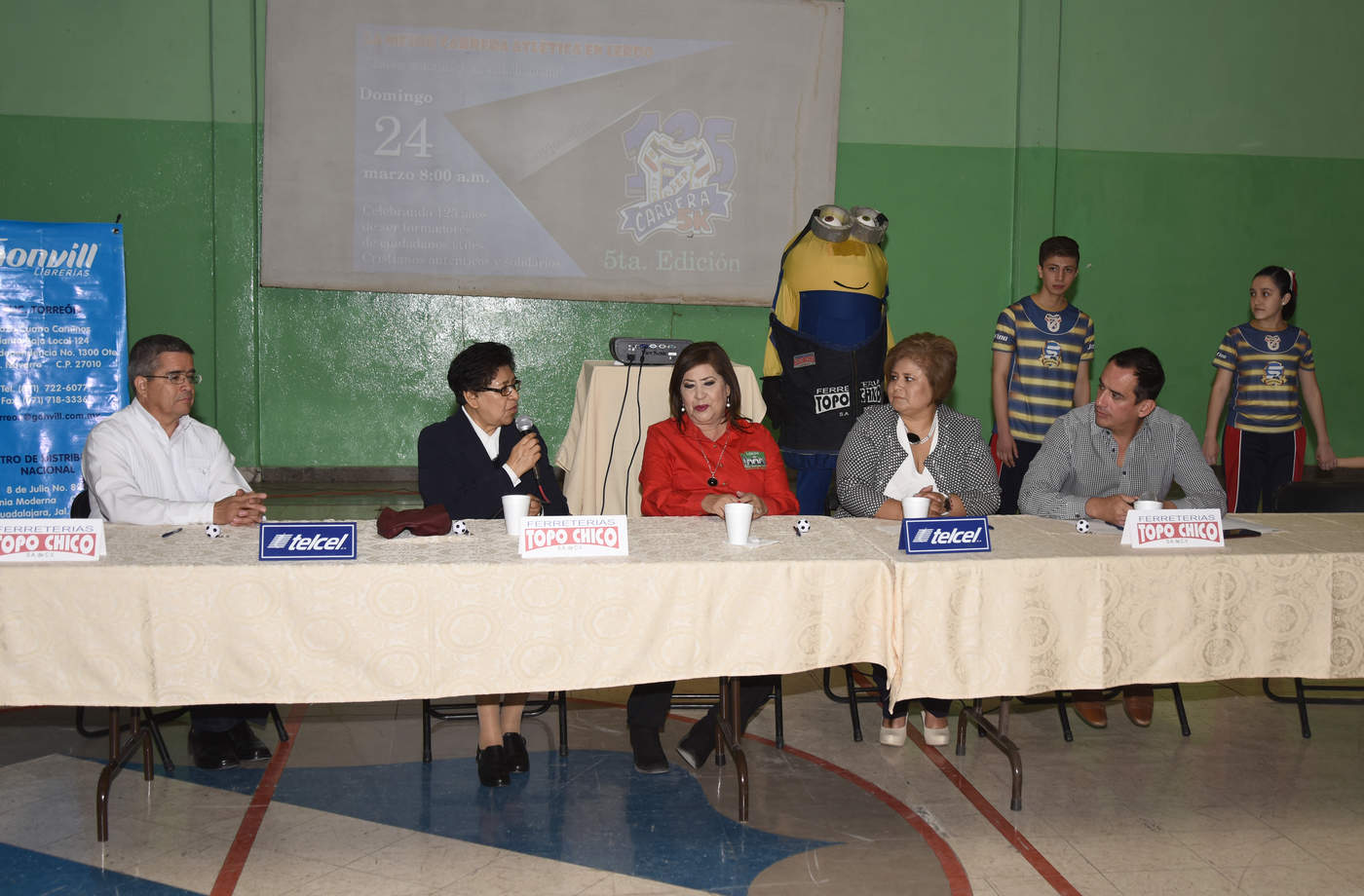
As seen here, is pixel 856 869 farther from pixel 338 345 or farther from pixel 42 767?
pixel 338 345

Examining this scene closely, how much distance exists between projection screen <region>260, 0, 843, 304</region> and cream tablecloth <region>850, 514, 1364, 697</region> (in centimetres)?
430

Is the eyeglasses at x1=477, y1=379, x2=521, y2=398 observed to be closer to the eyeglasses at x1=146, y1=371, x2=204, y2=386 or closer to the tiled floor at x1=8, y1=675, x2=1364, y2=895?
the eyeglasses at x1=146, y1=371, x2=204, y2=386

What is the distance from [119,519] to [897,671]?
1.95m

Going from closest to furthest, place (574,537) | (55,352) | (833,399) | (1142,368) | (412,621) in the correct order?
(412,621)
(574,537)
(1142,368)
(833,399)
(55,352)

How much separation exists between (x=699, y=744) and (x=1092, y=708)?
1.28m

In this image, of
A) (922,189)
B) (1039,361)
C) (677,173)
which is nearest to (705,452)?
Answer: (1039,361)

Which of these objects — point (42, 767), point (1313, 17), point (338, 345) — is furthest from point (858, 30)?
point (42, 767)

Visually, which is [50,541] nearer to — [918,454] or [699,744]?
[699,744]

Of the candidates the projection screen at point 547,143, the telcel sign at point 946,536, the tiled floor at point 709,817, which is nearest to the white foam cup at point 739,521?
the telcel sign at point 946,536

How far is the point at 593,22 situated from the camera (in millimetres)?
6184

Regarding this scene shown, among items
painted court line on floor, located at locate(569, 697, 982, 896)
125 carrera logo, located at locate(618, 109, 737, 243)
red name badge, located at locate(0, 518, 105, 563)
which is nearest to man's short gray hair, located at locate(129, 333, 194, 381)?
red name badge, located at locate(0, 518, 105, 563)

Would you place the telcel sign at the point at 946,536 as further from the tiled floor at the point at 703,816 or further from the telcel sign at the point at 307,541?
the telcel sign at the point at 307,541

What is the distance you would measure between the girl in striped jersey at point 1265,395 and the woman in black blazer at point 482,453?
9.70ft

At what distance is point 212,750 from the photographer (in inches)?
114
